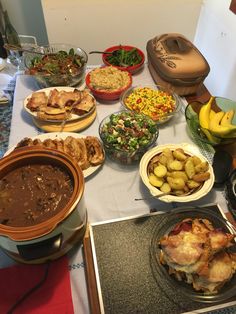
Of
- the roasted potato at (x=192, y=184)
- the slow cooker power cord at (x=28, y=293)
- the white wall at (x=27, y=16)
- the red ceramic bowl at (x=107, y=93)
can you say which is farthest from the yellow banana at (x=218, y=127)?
the white wall at (x=27, y=16)

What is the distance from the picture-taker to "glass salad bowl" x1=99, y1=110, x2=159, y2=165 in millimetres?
966

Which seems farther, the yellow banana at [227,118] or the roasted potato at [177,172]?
Result: the yellow banana at [227,118]

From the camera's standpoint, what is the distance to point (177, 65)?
4.08 ft

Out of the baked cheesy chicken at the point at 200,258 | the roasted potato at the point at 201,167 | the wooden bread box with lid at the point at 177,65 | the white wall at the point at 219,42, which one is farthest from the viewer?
the white wall at the point at 219,42

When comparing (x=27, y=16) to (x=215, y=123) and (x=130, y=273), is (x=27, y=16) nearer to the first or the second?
(x=215, y=123)

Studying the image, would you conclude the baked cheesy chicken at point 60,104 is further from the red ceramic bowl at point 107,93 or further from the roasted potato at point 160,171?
the roasted potato at point 160,171

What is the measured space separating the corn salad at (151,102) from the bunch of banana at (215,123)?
0.51ft

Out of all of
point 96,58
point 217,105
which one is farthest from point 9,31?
point 217,105

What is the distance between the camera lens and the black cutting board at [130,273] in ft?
2.14

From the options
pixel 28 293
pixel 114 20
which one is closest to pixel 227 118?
pixel 28 293

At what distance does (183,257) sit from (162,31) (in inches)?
72.1

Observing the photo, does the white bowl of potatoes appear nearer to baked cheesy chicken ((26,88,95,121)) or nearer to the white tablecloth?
the white tablecloth

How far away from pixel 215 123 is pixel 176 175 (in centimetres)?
35

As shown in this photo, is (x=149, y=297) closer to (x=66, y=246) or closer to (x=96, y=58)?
(x=66, y=246)
